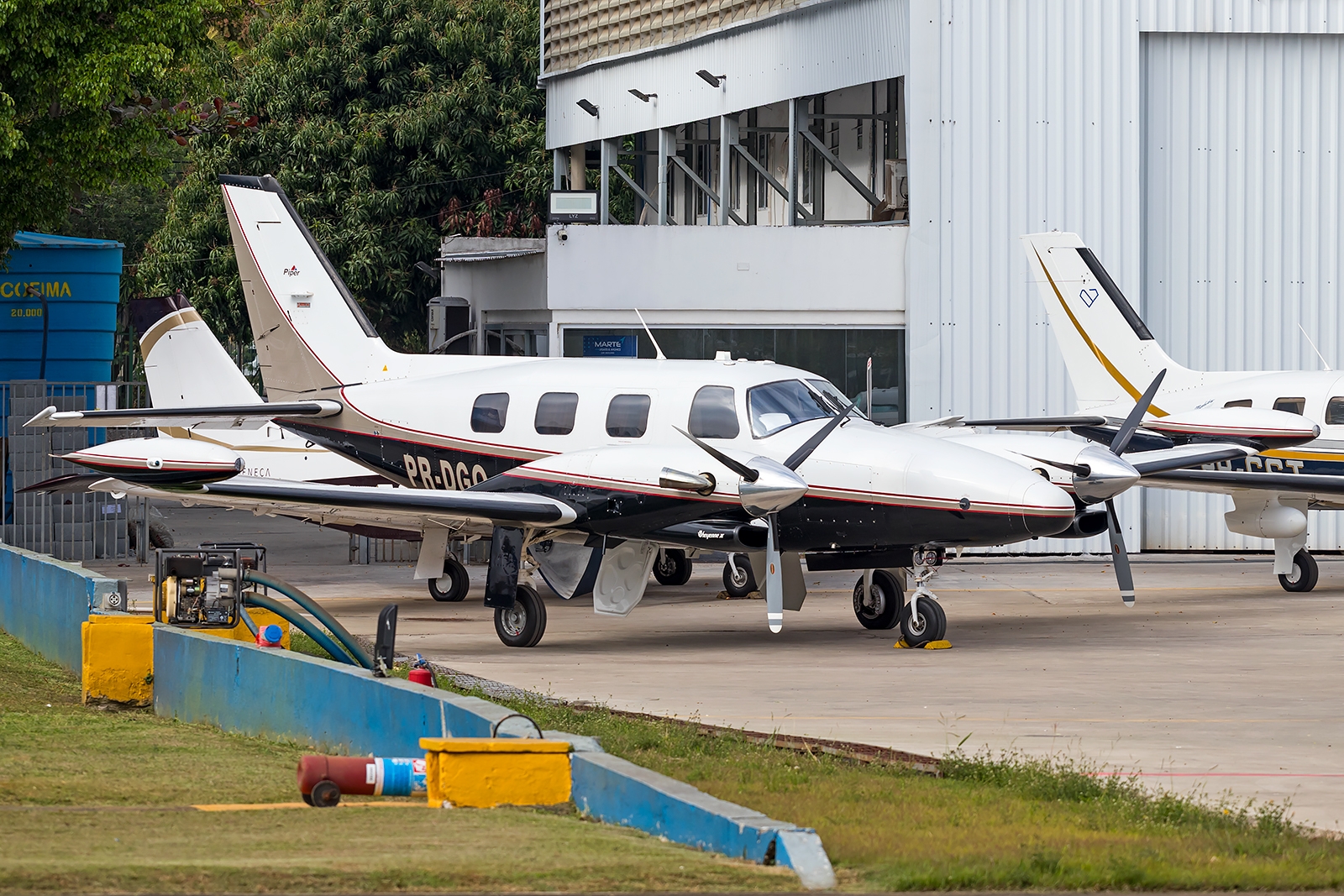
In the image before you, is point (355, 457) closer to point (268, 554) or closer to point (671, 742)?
point (268, 554)

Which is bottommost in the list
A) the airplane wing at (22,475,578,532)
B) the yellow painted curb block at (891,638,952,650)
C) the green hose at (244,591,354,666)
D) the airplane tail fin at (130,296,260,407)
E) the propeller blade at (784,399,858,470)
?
the yellow painted curb block at (891,638,952,650)

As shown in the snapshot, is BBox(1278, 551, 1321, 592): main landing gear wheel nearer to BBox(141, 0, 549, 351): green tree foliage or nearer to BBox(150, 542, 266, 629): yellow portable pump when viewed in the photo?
BBox(150, 542, 266, 629): yellow portable pump

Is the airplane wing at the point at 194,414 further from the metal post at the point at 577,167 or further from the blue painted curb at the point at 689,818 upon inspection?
the metal post at the point at 577,167

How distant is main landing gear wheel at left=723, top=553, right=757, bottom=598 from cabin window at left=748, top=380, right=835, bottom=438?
14.4ft

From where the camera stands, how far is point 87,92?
22.3 metres

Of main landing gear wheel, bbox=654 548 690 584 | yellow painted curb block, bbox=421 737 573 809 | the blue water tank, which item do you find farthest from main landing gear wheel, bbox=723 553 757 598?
Answer: the blue water tank

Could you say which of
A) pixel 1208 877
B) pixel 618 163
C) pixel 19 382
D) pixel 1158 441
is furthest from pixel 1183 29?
pixel 1208 877

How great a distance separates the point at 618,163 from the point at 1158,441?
54.0 ft

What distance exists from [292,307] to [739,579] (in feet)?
20.1

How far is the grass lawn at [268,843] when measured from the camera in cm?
618

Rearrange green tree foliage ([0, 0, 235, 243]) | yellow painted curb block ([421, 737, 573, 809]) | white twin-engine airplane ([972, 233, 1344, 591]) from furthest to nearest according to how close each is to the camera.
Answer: green tree foliage ([0, 0, 235, 243]), white twin-engine airplane ([972, 233, 1344, 591]), yellow painted curb block ([421, 737, 573, 809])

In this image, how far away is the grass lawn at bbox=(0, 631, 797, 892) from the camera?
6.18 m

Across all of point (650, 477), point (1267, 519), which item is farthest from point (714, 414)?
point (1267, 519)

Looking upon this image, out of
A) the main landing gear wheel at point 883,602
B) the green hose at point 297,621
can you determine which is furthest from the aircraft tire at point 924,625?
the green hose at point 297,621
